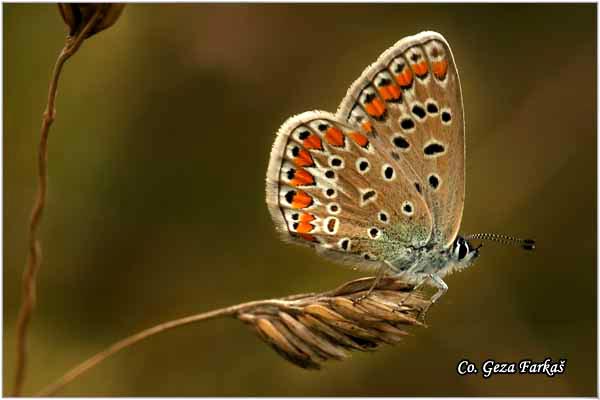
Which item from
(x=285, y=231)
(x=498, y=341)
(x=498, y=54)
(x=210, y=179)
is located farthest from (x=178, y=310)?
(x=498, y=54)

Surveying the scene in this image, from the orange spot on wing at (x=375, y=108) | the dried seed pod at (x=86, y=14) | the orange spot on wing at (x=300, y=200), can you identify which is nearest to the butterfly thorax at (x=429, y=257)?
the orange spot on wing at (x=300, y=200)

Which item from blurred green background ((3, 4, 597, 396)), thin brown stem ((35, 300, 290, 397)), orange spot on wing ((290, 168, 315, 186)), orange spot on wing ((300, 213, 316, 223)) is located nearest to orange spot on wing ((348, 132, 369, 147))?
orange spot on wing ((290, 168, 315, 186))

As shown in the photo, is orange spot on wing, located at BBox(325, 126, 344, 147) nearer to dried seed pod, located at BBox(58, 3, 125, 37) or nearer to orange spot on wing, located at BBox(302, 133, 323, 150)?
orange spot on wing, located at BBox(302, 133, 323, 150)

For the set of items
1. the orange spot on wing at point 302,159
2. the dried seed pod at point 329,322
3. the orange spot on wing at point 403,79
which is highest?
the orange spot on wing at point 403,79

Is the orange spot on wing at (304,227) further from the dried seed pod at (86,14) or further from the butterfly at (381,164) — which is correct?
the dried seed pod at (86,14)

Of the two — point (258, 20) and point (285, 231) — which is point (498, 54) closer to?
point (258, 20)
